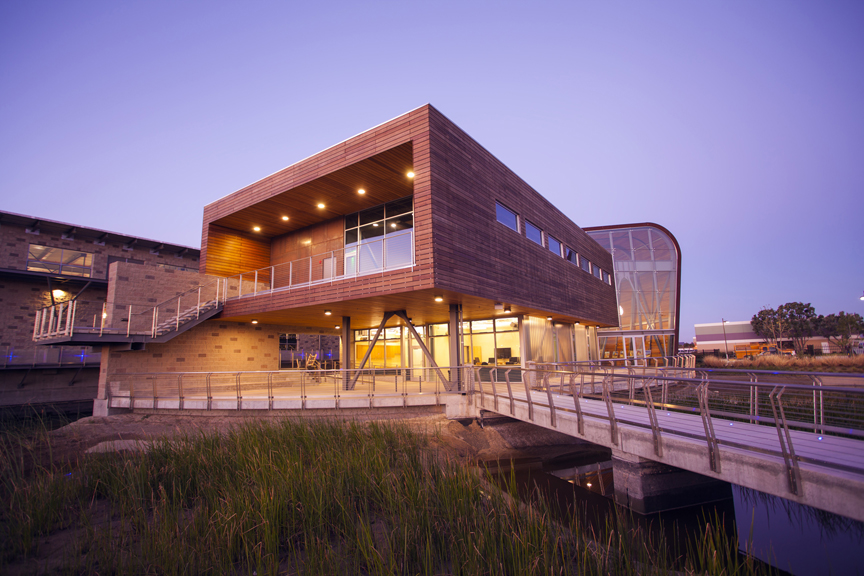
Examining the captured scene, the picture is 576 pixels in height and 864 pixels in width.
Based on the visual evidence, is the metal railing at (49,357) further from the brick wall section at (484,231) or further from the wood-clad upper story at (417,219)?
the brick wall section at (484,231)

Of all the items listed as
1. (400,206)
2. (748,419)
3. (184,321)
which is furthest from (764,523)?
(184,321)

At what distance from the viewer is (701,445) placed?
5340 mm

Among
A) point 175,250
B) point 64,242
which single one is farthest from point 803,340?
point 64,242

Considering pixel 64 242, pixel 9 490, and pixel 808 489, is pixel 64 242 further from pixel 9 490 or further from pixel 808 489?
pixel 808 489

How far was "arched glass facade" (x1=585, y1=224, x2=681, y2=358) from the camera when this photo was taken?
34.1 m

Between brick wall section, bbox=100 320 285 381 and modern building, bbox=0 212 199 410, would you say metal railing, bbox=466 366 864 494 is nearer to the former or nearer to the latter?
brick wall section, bbox=100 320 285 381

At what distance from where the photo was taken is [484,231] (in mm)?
13586

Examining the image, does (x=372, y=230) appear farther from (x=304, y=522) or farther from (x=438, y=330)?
(x=304, y=522)

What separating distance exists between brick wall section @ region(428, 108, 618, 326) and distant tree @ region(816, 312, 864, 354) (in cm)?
3430

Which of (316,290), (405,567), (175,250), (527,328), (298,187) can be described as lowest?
(405,567)

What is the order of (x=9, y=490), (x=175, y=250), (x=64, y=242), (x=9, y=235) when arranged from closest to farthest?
(x=9, y=490), (x=9, y=235), (x=64, y=242), (x=175, y=250)

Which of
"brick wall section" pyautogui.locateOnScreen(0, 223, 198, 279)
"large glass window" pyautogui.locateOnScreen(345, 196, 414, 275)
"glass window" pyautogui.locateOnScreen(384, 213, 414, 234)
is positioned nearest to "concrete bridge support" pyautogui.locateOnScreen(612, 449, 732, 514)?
"large glass window" pyautogui.locateOnScreen(345, 196, 414, 275)

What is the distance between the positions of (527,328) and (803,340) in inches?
1866

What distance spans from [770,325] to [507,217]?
170 ft
